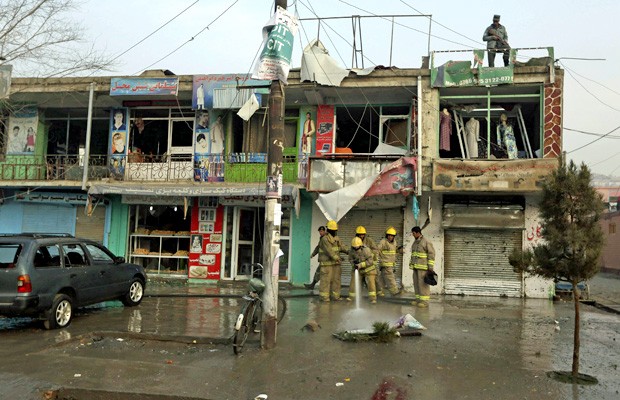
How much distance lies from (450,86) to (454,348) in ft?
30.3

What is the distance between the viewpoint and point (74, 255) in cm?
914

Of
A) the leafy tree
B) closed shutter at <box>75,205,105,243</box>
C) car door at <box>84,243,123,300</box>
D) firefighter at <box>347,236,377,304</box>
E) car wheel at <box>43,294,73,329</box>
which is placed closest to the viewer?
the leafy tree

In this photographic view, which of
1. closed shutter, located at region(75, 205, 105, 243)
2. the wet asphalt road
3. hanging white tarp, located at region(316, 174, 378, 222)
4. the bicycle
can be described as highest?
hanging white tarp, located at region(316, 174, 378, 222)

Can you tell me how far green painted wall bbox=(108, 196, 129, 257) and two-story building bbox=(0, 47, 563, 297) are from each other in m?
0.03

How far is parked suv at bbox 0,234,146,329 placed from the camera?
7840mm

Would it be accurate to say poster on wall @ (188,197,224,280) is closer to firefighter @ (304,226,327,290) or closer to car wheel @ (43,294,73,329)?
firefighter @ (304,226,327,290)

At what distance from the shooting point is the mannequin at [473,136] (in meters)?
14.9

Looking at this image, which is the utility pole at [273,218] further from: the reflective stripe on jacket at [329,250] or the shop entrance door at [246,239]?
Answer: the shop entrance door at [246,239]

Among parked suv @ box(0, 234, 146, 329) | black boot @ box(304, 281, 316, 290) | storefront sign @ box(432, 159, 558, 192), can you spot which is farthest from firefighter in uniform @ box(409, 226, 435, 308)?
parked suv @ box(0, 234, 146, 329)

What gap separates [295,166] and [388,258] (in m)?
4.77

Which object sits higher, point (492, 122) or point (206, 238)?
point (492, 122)

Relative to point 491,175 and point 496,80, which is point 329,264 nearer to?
point 491,175

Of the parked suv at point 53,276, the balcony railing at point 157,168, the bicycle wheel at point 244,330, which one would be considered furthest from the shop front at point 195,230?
the bicycle wheel at point 244,330

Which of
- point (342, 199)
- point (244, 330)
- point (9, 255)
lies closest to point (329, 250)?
point (342, 199)
